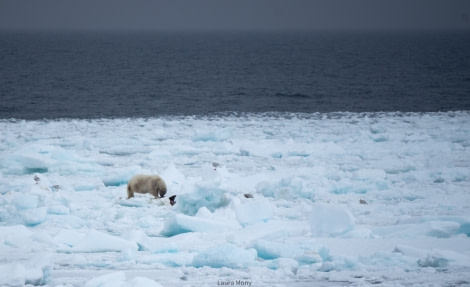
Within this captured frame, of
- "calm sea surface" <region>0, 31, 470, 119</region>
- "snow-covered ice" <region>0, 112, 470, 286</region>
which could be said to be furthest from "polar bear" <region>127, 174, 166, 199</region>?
"calm sea surface" <region>0, 31, 470, 119</region>

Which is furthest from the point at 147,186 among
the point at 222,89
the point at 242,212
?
the point at 222,89

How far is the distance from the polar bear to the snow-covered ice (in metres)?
0.15

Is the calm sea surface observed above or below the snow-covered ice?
above

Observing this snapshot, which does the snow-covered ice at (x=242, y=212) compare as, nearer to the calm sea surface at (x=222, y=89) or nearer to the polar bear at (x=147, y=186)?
the polar bear at (x=147, y=186)

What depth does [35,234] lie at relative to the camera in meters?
6.94

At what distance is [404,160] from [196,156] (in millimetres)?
4218

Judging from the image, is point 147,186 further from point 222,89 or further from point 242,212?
point 222,89

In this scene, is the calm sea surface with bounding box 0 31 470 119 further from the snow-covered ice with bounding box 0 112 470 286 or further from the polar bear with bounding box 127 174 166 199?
the polar bear with bounding box 127 174 166 199

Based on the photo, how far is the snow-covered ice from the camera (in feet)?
19.5

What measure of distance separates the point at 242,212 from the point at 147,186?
2044 millimetres

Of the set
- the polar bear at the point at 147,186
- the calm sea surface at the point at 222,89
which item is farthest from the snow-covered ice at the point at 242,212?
the calm sea surface at the point at 222,89

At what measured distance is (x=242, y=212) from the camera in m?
7.37

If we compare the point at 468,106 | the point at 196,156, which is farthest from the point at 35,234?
the point at 468,106

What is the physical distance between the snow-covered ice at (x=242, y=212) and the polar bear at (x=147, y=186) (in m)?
0.15
